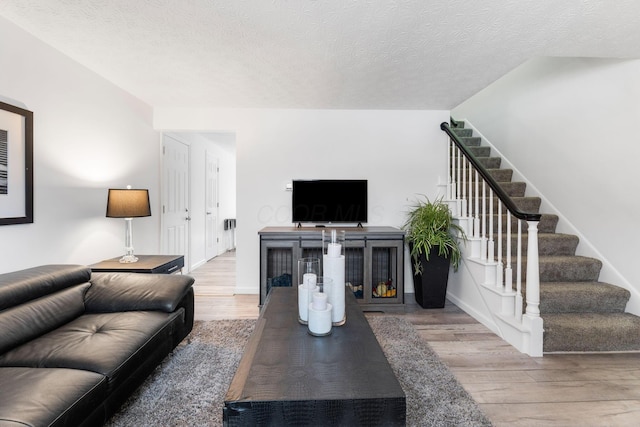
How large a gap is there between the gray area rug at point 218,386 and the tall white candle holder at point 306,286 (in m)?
0.70

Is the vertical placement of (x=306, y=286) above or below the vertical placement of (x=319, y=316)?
above

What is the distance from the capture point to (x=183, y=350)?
7.52ft

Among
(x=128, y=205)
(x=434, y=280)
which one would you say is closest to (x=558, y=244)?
(x=434, y=280)

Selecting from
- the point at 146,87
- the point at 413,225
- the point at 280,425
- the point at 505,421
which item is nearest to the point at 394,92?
the point at 413,225

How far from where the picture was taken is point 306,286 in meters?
1.65

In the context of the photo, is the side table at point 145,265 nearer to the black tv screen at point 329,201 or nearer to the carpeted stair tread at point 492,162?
the black tv screen at point 329,201

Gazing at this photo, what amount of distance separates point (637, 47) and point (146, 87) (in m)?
4.36

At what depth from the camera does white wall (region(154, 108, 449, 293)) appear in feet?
12.2

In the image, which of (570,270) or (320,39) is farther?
(570,270)

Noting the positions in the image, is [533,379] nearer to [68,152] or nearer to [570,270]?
[570,270]

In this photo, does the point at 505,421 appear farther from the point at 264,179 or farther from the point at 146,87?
the point at 146,87

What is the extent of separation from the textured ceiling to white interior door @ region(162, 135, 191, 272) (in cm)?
118

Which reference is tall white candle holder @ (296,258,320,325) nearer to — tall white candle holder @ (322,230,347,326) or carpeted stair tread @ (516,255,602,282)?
tall white candle holder @ (322,230,347,326)

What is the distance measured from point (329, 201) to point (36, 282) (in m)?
2.66
